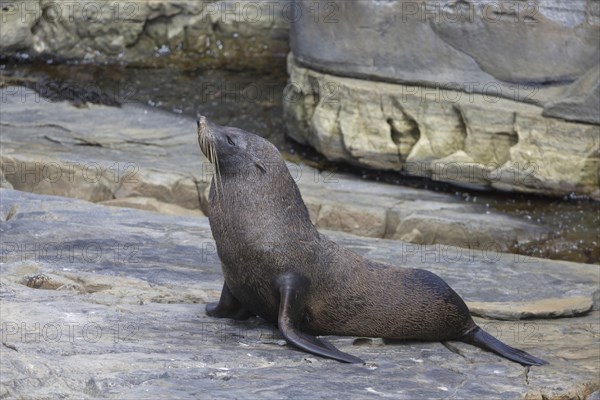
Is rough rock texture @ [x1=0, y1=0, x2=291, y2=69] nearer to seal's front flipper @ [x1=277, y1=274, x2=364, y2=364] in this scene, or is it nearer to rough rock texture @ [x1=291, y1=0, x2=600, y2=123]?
rough rock texture @ [x1=291, y1=0, x2=600, y2=123]

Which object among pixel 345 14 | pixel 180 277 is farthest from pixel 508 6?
pixel 180 277

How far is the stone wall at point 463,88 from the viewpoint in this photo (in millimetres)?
10203

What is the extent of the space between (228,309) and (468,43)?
502cm

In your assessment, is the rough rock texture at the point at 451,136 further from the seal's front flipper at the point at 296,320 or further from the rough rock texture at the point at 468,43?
the seal's front flipper at the point at 296,320

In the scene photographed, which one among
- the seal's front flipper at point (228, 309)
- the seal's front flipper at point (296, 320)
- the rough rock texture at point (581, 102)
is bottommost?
the seal's front flipper at point (228, 309)

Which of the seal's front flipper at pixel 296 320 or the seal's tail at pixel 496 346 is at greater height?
the seal's front flipper at pixel 296 320

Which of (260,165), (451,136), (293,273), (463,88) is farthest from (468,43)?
(293,273)

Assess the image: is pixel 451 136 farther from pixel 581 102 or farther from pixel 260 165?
pixel 260 165

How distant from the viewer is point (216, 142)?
625 centimetres

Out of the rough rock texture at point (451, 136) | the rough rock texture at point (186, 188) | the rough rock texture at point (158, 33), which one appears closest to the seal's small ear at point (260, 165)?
the rough rock texture at point (186, 188)

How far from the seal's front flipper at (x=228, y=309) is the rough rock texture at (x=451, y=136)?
4.76 metres

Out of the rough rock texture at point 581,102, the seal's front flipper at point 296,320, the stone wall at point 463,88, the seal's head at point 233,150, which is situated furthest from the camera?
the stone wall at point 463,88

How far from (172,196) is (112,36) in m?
4.27

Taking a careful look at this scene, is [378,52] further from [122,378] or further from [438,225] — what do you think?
[122,378]
